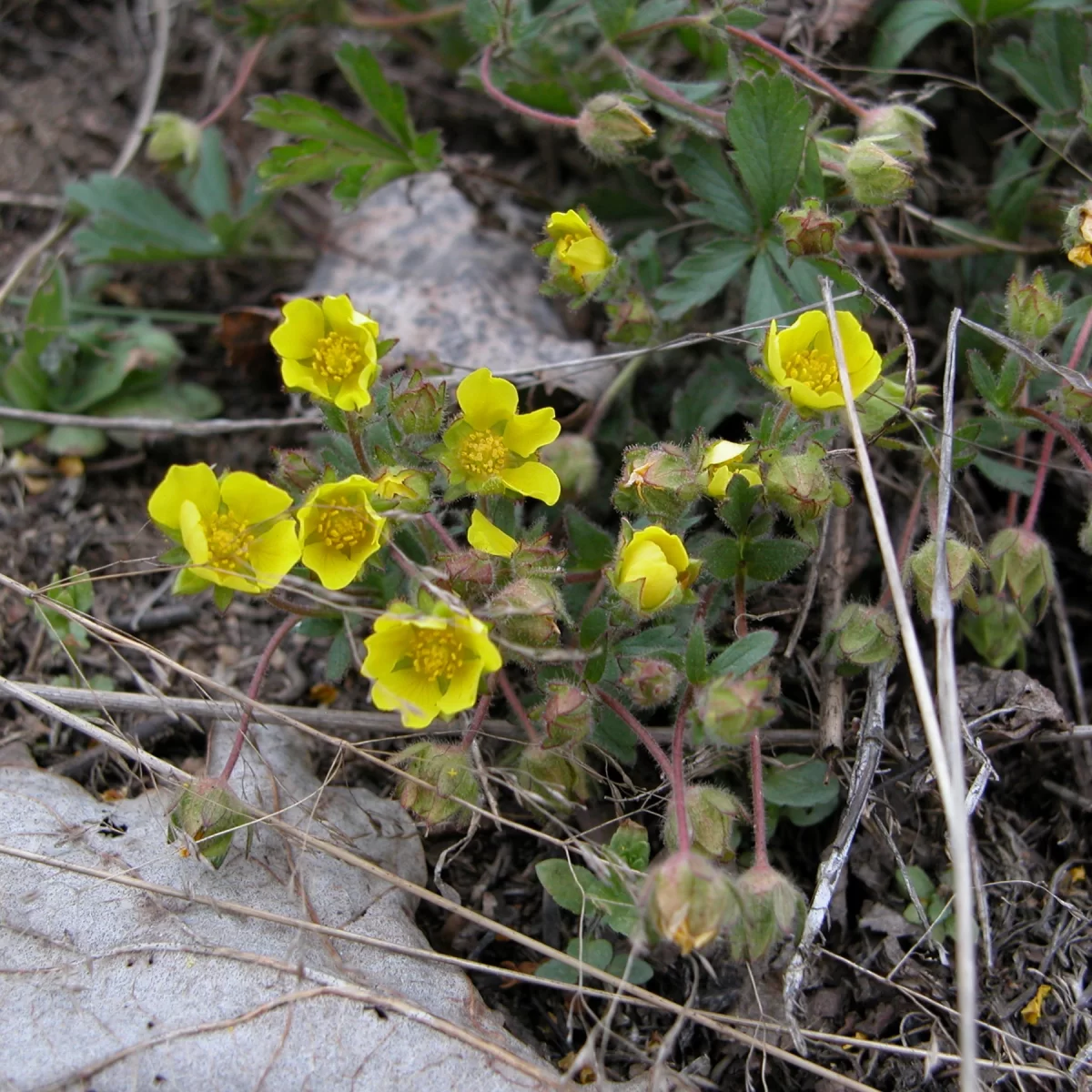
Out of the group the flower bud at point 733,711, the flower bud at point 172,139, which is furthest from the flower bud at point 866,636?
the flower bud at point 172,139

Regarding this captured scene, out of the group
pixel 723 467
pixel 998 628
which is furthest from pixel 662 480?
pixel 998 628

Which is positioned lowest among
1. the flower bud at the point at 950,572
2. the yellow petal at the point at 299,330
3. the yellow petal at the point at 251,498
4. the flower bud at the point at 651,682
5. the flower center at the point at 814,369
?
the flower bud at the point at 651,682

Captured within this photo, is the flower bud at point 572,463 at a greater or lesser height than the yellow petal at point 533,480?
lesser

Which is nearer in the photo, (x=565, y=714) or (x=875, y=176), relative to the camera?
(x=565, y=714)

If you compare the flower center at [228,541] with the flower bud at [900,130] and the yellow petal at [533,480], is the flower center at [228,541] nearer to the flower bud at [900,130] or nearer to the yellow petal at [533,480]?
the yellow petal at [533,480]

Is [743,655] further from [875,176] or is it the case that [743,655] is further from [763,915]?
[875,176]

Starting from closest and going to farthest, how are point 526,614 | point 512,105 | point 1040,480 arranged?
point 526,614, point 1040,480, point 512,105
